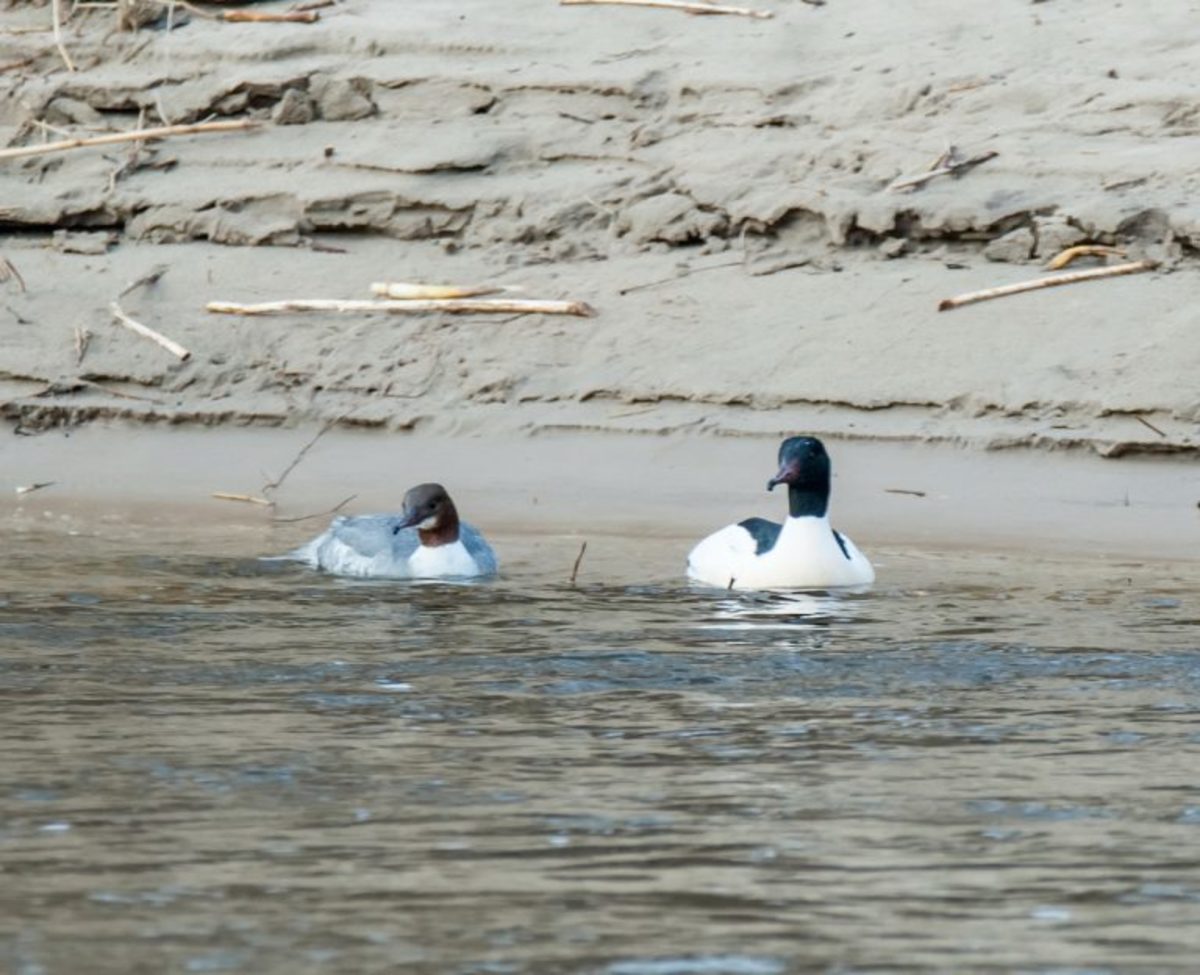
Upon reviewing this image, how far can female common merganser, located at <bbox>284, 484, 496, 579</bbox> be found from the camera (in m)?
10.1

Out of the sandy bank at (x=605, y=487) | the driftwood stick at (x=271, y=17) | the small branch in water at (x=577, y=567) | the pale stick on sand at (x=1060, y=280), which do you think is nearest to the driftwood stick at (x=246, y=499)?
the sandy bank at (x=605, y=487)

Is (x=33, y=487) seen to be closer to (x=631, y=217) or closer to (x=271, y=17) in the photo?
(x=631, y=217)

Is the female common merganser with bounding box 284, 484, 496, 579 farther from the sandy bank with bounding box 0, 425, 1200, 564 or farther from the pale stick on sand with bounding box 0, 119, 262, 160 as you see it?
the pale stick on sand with bounding box 0, 119, 262, 160

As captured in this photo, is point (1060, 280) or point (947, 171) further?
point (947, 171)

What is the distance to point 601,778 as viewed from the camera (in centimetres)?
636

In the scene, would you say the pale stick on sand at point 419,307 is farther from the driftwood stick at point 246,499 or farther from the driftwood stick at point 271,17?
the driftwood stick at point 271,17

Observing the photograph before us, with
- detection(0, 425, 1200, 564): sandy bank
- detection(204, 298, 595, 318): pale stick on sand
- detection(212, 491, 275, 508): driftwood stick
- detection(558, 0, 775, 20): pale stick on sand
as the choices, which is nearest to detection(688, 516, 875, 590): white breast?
detection(0, 425, 1200, 564): sandy bank

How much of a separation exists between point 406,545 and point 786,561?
60.6 inches

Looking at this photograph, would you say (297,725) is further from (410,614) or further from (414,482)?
(414,482)

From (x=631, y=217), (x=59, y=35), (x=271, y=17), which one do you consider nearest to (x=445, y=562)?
(x=631, y=217)

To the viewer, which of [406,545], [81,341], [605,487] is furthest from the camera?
[81,341]

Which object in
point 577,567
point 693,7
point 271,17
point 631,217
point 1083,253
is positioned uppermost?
point 271,17

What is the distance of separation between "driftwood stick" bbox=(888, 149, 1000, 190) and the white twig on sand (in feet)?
17.6

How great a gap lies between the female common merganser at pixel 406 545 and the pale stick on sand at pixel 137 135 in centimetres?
486
